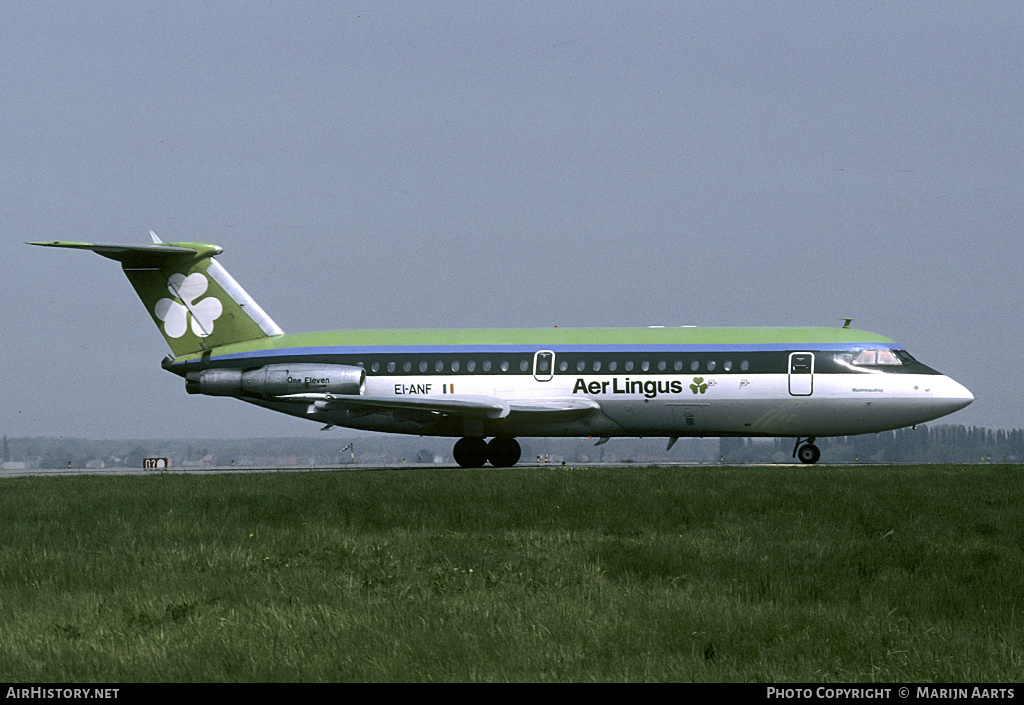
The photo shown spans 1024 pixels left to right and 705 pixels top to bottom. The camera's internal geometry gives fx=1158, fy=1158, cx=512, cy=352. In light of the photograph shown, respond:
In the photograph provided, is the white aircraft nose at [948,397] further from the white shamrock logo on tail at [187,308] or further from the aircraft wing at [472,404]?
the white shamrock logo on tail at [187,308]

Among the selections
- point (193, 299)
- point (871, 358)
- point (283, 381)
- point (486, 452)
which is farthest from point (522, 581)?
point (193, 299)

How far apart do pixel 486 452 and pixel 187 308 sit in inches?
422

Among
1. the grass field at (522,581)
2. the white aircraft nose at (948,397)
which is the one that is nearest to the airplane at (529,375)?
the white aircraft nose at (948,397)

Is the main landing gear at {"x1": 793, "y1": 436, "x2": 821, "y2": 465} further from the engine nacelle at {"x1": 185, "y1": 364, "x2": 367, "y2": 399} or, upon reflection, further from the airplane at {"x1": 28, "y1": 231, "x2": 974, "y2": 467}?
the engine nacelle at {"x1": 185, "y1": 364, "x2": 367, "y2": 399}

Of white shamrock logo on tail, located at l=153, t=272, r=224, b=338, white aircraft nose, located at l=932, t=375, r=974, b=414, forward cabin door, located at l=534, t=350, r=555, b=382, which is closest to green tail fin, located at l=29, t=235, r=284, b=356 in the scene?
white shamrock logo on tail, located at l=153, t=272, r=224, b=338

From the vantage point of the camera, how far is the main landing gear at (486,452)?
120 ft

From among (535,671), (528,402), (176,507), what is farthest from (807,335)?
(535,671)

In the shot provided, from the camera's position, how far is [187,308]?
37344 millimetres

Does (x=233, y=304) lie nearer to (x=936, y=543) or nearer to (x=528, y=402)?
(x=528, y=402)

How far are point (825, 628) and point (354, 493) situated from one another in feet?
38.0

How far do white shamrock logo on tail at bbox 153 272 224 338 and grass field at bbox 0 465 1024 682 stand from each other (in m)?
14.1

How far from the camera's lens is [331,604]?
1311 centimetres

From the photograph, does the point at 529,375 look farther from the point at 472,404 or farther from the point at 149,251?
the point at 149,251

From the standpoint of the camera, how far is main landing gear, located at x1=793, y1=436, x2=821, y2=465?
1355 inches
